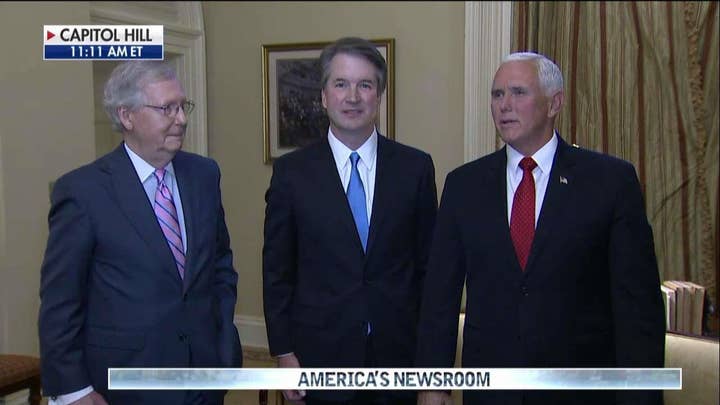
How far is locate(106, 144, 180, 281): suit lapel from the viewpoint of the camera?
999 mm

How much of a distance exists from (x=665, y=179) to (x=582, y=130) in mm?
422

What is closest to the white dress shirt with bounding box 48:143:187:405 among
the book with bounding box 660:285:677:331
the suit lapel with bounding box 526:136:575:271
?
the suit lapel with bounding box 526:136:575:271

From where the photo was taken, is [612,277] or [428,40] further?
[428,40]

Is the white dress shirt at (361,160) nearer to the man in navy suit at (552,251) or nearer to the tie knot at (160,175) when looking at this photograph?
the man in navy suit at (552,251)

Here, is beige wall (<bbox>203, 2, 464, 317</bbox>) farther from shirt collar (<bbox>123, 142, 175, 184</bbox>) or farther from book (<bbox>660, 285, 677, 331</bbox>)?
book (<bbox>660, 285, 677, 331</bbox>)

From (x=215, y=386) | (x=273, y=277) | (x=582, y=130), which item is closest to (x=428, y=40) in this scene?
(x=582, y=130)

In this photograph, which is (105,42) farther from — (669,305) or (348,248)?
(669,305)

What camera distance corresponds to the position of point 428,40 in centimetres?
169

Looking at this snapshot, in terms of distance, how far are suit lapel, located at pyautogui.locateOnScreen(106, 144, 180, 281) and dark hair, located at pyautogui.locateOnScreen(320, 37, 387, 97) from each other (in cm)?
32

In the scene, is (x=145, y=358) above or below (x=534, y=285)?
below

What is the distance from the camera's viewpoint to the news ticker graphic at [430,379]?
1000 mm

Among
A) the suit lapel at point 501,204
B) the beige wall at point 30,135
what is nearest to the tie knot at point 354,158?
the suit lapel at point 501,204

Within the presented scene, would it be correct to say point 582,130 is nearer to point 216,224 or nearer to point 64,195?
point 216,224

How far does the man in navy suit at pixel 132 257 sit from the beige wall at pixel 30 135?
0.46 feet
